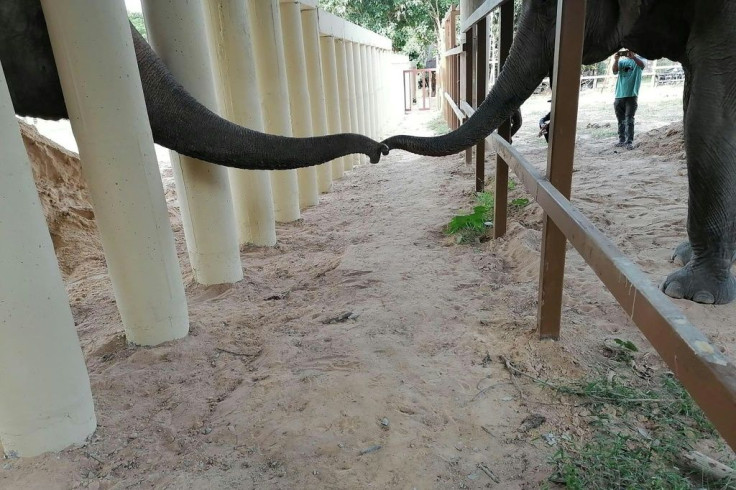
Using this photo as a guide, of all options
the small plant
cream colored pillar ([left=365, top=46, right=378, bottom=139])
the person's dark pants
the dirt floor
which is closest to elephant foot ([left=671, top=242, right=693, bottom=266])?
the dirt floor

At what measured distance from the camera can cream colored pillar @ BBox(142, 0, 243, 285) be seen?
12.0ft

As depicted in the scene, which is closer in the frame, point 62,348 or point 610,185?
point 62,348

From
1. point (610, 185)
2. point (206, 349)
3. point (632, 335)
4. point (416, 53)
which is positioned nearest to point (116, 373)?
point (206, 349)

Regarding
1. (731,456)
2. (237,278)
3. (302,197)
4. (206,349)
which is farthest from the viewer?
(302,197)

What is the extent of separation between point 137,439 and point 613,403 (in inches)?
81.8

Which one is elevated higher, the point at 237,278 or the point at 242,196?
the point at 242,196

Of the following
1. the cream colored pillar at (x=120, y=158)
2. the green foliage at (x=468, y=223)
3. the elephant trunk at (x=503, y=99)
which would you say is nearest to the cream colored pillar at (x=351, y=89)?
the green foliage at (x=468, y=223)

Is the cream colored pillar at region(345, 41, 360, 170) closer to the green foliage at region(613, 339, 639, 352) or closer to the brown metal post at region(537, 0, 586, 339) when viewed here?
the brown metal post at region(537, 0, 586, 339)

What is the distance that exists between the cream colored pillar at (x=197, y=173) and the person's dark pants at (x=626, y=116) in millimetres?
7801

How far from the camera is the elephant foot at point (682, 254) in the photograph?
3.90 metres

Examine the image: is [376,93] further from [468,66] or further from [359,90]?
[468,66]

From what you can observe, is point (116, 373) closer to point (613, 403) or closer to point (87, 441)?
point (87, 441)

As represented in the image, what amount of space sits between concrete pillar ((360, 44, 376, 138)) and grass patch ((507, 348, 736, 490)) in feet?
34.6

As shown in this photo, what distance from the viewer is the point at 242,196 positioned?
196 inches
